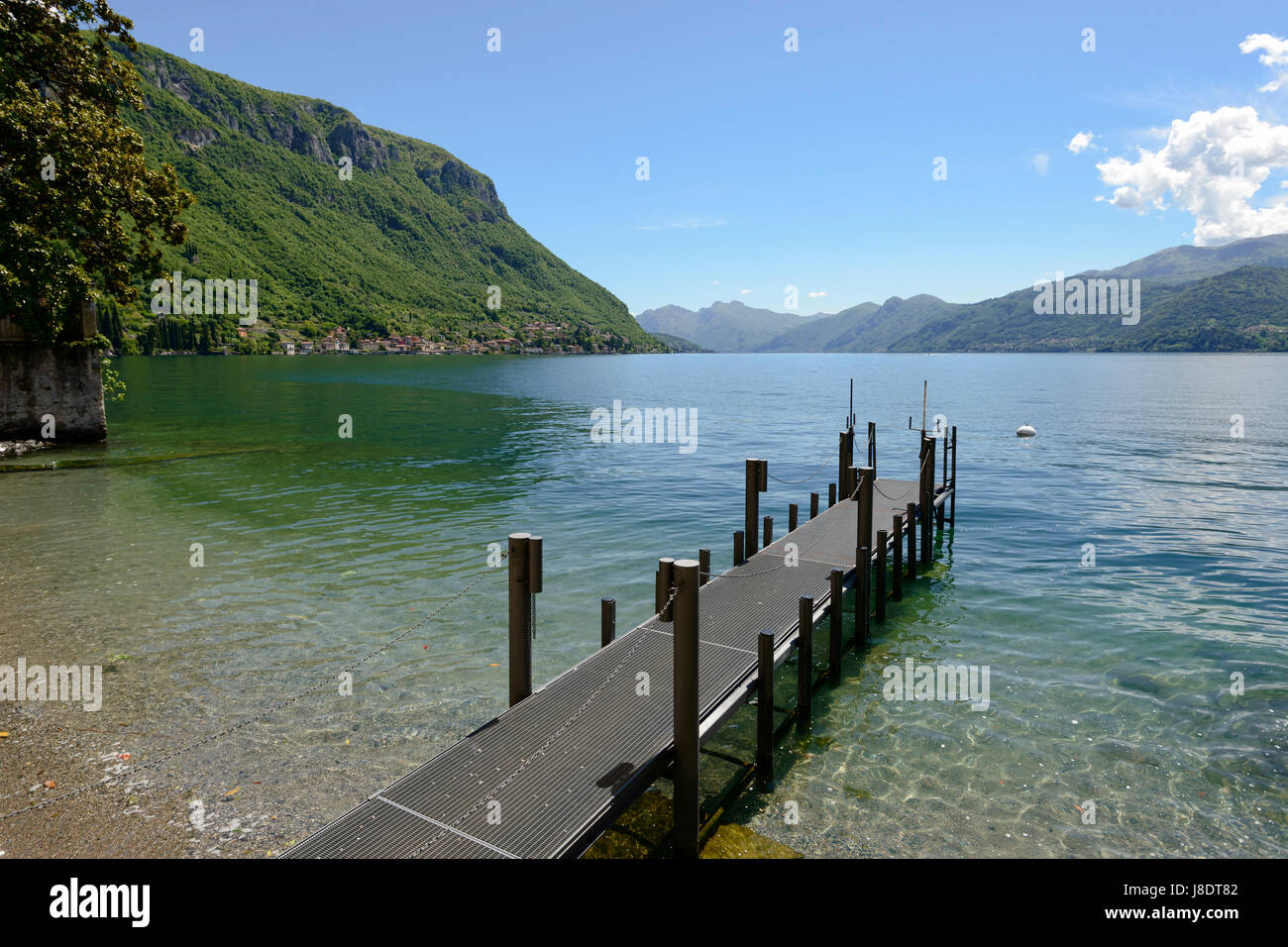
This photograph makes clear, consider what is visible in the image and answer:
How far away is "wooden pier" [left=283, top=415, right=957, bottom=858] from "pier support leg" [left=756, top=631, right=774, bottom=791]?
2cm

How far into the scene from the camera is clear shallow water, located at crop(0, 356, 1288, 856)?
907 centimetres

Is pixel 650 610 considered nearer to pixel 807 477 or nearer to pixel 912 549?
pixel 912 549

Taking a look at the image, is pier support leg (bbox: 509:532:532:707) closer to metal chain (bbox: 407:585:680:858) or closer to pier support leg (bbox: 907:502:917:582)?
metal chain (bbox: 407:585:680:858)

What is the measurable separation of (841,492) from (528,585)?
16456mm

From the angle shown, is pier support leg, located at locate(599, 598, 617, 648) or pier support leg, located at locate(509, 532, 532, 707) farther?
pier support leg, located at locate(599, 598, 617, 648)

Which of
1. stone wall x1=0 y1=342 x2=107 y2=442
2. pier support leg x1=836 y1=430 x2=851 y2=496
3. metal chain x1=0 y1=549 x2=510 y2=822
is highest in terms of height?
stone wall x1=0 y1=342 x2=107 y2=442

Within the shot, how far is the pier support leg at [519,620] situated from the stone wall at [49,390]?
100 feet

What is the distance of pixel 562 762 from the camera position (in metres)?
8.00

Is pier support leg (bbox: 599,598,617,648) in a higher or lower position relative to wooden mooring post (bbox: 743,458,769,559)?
lower

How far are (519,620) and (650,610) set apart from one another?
682cm

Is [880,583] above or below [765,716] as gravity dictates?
above

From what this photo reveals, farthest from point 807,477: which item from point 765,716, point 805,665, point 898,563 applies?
point 765,716

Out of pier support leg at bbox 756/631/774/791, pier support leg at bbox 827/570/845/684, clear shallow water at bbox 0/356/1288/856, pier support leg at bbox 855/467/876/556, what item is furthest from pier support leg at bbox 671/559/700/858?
pier support leg at bbox 855/467/876/556
